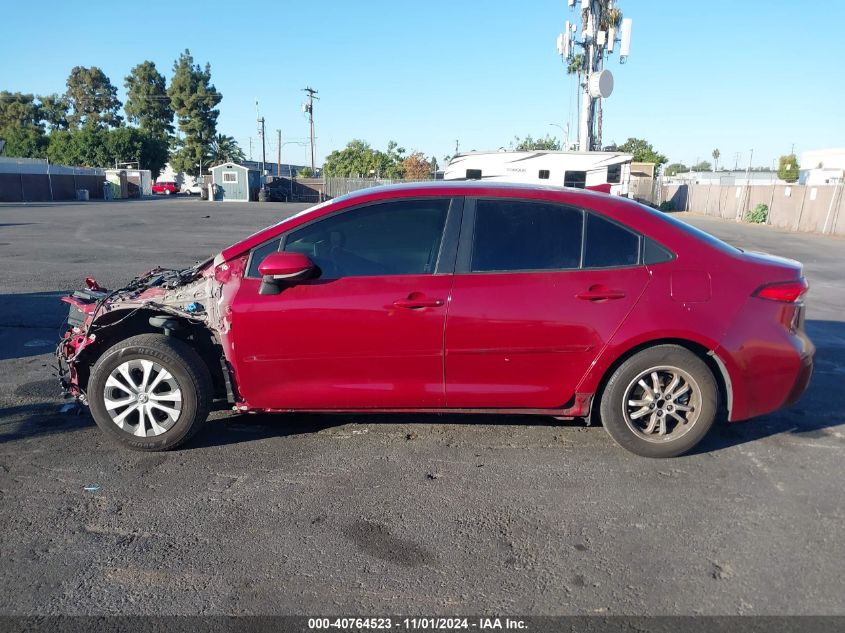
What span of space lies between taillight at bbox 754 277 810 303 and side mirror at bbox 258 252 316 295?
2801 millimetres

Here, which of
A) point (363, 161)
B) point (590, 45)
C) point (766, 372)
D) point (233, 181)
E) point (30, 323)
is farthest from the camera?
point (363, 161)

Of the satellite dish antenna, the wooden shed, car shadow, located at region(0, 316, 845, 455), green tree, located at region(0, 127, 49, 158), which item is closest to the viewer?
car shadow, located at region(0, 316, 845, 455)

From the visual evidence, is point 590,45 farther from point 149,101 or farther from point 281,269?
point 149,101

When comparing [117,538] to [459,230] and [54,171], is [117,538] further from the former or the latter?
[54,171]

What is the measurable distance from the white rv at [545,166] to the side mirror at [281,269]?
1653cm

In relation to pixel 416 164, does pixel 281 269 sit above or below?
below

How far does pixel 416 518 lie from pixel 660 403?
1.74 m

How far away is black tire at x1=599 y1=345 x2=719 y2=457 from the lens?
159 inches

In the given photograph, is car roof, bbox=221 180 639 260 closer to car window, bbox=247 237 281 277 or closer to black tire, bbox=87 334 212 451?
car window, bbox=247 237 281 277

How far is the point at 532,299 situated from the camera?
4.00 metres

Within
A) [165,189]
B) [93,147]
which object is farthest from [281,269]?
[93,147]

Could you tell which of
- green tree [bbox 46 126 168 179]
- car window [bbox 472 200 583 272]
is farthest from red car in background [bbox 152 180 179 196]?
car window [bbox 472 200 583 272]

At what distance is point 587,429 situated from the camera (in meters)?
4.75

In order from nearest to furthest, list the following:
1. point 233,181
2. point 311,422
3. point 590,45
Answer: point 311,422 < point 590,45 < point 233,181
